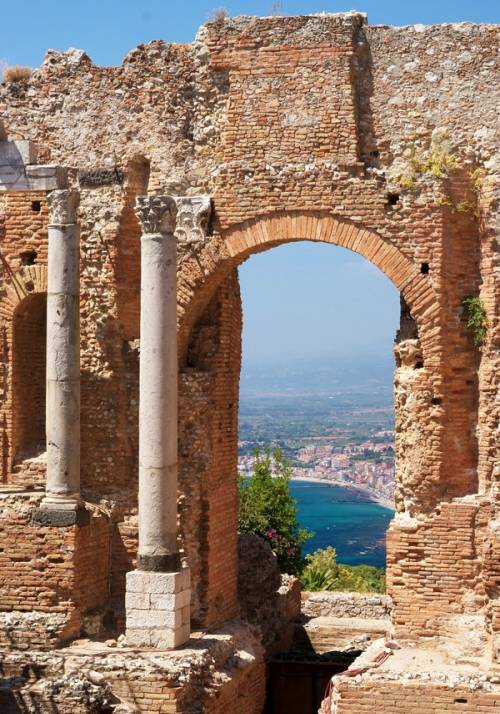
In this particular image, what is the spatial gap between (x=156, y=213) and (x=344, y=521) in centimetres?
5292

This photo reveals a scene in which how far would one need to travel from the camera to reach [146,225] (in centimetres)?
1694

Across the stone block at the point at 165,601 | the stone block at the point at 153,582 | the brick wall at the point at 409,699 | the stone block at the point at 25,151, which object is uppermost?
the stone block at the point at 25,151

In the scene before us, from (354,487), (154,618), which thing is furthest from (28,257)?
(354,487)

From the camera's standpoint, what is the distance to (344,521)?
6844cm

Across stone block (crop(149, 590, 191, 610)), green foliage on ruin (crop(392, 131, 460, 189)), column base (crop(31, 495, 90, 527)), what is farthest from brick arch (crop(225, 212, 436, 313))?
stone block (crop(149, 590, 191, 610))

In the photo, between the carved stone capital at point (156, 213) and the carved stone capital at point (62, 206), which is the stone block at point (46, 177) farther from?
the carved stone capital at point (156, 213)

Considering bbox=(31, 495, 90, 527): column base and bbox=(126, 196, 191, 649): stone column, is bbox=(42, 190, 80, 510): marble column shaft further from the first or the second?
Answer: bbox=(126, 196, 191, 649): stone column

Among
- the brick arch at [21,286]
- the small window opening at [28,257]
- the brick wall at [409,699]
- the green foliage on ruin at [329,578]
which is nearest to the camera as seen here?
the brick wall at [409,699]

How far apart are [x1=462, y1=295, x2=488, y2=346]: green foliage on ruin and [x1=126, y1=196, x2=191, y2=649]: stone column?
3694 millimetres

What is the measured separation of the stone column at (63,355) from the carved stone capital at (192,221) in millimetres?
1384

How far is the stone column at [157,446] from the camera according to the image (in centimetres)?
1652

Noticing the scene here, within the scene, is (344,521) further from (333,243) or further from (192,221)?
(333,243)

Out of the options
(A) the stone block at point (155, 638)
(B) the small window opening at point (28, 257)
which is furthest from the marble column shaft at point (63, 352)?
(A) the stone block at point (155, 638)

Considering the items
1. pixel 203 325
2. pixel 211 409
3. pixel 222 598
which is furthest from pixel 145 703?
pixel 203 325
